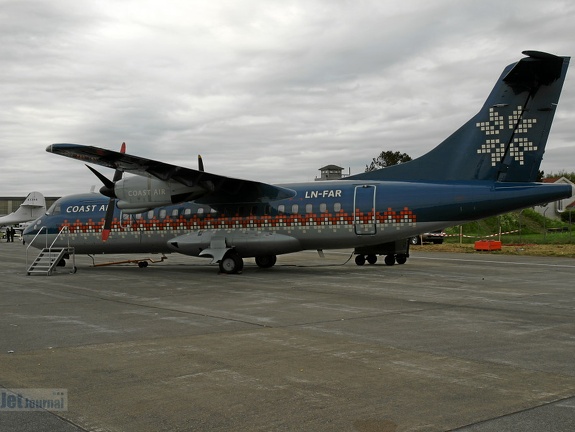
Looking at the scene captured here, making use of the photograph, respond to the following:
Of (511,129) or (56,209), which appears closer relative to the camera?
(511,129)

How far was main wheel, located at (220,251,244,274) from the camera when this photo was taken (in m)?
22.1

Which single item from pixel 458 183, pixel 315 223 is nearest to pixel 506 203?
pixel 458 183

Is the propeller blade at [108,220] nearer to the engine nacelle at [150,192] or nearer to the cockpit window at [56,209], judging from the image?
the engine nacelle at [150,192]

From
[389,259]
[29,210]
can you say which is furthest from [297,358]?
[29,210]

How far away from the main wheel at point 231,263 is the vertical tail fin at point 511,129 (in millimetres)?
8058

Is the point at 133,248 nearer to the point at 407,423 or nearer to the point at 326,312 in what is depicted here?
the point at 326,312

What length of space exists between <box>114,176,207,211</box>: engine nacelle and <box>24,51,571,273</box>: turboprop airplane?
0.13ft

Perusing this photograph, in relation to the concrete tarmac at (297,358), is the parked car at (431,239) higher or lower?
higher

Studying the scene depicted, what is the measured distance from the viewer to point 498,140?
19531 mm

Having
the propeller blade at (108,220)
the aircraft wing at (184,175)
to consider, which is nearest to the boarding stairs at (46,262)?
the propeller blade at (108,220)

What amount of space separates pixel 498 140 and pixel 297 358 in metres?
14.2

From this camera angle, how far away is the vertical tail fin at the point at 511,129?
18.6 meters

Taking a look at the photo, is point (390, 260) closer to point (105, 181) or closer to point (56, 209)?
point (105, 181)

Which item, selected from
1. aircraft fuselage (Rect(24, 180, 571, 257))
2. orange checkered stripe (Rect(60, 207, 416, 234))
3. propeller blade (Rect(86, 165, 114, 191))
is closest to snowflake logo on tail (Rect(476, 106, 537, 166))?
aircraft fuselage (Rect(24, 180, 571, 257))
